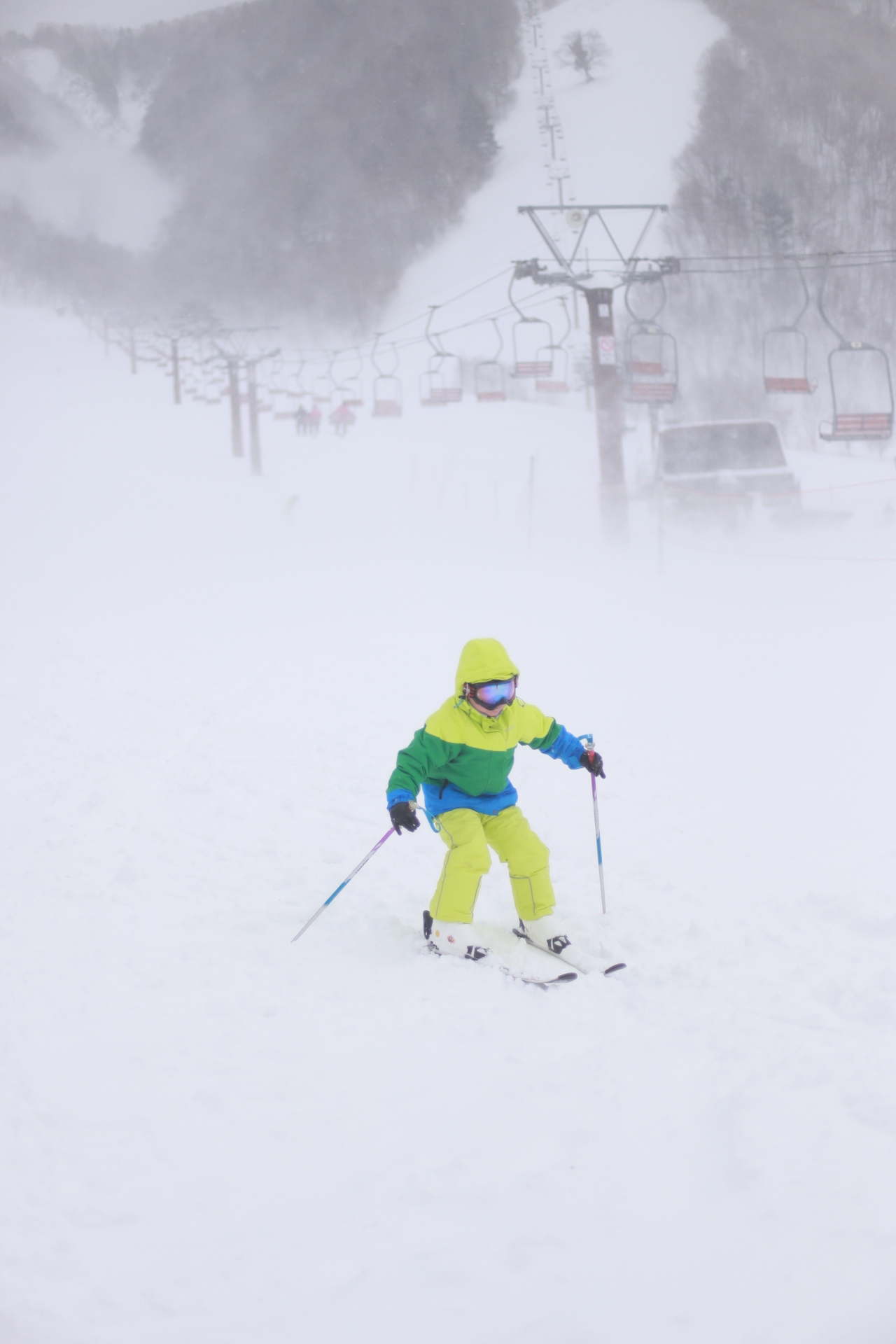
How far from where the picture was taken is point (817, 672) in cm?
613

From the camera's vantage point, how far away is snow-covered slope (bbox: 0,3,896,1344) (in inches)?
64.2

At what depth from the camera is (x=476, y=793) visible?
9.45 ft

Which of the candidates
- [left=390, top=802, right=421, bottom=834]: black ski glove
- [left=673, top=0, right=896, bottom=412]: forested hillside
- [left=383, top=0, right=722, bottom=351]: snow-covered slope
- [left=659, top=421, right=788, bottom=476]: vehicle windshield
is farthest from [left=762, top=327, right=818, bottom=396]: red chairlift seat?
[left=390, top=802, right=421, bottom=834]: black ski glove

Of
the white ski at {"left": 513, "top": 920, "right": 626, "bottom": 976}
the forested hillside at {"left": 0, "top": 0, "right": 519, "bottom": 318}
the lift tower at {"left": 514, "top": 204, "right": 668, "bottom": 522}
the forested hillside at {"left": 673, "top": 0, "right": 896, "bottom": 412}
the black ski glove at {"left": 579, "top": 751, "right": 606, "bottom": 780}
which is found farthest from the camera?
the forested hillside at {"left": 0, "top": 0, "right": 519, "bottom": 318}

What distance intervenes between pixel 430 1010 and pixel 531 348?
15296 millimetres

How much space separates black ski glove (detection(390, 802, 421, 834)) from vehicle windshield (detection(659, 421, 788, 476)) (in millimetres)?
6779

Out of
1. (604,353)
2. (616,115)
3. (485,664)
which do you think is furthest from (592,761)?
(616,115)

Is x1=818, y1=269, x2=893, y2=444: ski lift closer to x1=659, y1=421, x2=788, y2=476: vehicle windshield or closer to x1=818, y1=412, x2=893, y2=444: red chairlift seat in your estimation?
x1=659, y1=421, x2=788, y2=476: vehicle windshield

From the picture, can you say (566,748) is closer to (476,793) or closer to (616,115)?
(476,793)

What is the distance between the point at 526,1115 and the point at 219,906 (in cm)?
152

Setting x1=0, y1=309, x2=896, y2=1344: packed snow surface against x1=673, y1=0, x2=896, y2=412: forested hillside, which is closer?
x1=0, y1=309, x2=896, y2=1344: packed snow surface

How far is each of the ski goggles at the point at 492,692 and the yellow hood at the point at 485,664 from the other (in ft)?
0.05

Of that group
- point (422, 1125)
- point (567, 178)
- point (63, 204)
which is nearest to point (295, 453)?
point (63, 204)

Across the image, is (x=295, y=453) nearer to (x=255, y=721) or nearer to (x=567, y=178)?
(x=567, y=178)
